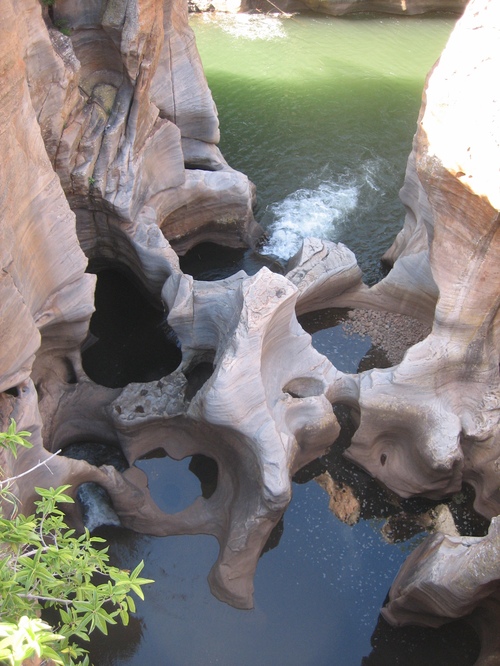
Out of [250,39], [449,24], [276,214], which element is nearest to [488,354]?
[276,214]

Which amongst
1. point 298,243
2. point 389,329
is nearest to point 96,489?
point 389,329

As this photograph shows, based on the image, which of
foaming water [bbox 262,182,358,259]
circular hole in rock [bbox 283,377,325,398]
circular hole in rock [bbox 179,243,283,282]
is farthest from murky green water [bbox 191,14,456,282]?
circular hole in rock [bbox 283,377,325,398]

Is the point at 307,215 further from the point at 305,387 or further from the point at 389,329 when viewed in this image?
the point at 305,387

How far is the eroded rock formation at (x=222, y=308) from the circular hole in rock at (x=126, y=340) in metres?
0.52

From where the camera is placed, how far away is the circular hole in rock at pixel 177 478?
8969mm

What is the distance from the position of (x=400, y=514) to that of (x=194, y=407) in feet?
11.1

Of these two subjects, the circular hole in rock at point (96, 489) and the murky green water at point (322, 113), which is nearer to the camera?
the circular hole in rock at point (96, 489)

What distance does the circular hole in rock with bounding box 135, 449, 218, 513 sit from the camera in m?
8.97

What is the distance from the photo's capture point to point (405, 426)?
29.8 feet

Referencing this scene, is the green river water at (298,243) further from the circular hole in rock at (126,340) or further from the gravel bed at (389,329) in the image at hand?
the gravel bed at (389,329)

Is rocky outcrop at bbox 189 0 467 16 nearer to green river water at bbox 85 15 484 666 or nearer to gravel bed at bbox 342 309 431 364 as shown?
green river water at bbox 85 15 484 666

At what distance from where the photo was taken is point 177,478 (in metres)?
9.20

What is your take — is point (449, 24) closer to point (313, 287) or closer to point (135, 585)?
point (313, 287)

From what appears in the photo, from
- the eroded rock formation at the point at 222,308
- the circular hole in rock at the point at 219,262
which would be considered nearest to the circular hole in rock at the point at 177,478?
the eroded rock formation at the point at 222,308
